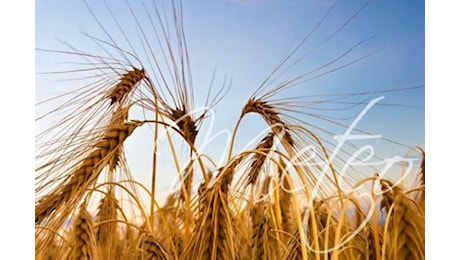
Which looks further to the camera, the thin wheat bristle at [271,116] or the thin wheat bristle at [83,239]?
the thin wheat bristle at [271,116]

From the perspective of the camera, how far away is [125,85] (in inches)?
66.8

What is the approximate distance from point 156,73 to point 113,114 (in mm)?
142

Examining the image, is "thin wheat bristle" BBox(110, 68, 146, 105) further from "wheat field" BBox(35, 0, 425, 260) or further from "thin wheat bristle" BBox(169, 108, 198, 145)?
"thin wheat bristle" BBox(169, 108, 198, 145)

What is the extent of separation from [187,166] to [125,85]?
0.23 meters

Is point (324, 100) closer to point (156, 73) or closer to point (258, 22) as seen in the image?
point (258, 22)

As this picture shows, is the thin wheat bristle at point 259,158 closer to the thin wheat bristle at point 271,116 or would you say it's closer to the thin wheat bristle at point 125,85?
the thin wheat bristle at point 271,116

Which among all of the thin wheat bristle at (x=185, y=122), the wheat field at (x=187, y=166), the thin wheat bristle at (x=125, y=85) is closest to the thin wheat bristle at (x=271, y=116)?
the wheat field at (x=187, y=166)

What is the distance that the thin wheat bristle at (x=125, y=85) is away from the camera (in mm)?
1692

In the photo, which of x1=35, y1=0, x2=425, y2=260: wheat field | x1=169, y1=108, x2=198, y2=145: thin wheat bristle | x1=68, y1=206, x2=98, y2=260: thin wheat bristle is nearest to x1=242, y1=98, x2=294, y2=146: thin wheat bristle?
x1=35, y1=0, x2=425, y2=260: wheat field

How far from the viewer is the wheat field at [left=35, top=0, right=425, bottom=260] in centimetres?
161

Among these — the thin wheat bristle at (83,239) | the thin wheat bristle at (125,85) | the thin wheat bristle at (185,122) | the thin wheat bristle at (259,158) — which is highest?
the thin wheat bristle at (125,85)

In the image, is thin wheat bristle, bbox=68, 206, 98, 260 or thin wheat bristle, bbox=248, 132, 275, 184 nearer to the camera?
thin wheat bristle, bbox=68, 206, 98, 260
